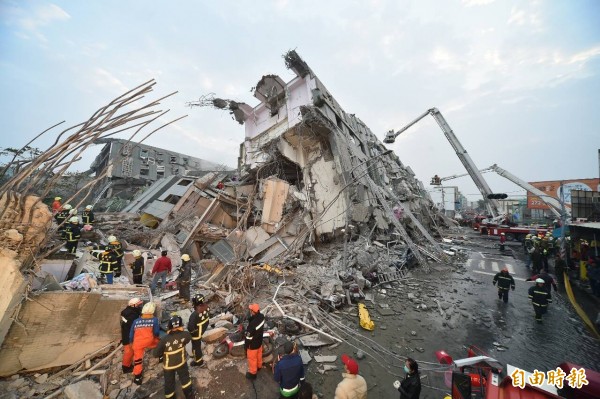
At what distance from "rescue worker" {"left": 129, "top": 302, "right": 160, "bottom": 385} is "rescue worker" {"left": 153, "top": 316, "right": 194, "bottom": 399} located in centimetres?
49

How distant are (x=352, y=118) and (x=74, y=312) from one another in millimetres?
20160

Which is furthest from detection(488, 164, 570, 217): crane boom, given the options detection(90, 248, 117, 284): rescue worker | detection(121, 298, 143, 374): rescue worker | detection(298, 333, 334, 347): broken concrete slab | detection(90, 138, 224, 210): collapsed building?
detection(90, 138, 224, 210): collapsed building

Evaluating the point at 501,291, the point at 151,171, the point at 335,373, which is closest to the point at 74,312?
the point at 335,373

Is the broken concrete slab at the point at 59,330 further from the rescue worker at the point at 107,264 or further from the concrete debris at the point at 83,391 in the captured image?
the rescue worker at the point at 107,264

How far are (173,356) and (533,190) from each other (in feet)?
68.6

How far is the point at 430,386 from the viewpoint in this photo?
402 cm

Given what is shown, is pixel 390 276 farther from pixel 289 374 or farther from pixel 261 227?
pixel 289 374

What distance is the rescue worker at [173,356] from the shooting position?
3.36m

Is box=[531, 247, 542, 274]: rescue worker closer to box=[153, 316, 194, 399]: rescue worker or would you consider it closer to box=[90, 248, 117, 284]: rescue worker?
box=[153, 316, 194, 399]: rescue worker

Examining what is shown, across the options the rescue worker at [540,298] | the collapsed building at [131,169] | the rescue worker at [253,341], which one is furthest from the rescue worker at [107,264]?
the collapsed building at [131,169]

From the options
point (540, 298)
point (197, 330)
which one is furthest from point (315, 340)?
point (540, 298)

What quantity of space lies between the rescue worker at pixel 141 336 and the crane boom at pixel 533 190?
64.2 ft

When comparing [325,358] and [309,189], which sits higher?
Result: [309,189]

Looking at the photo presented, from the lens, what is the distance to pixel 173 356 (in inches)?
132
